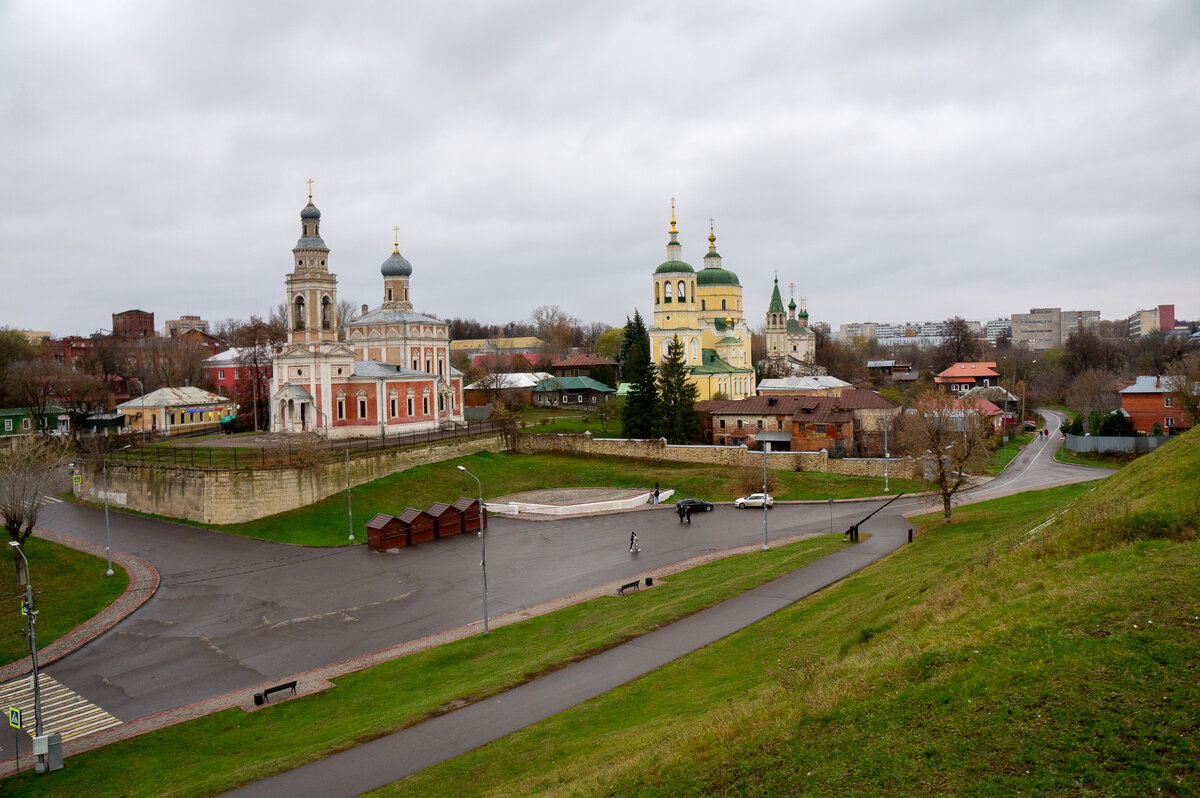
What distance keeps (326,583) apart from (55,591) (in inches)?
409

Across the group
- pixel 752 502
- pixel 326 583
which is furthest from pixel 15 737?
pixel 752 502

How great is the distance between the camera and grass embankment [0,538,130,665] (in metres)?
25.8

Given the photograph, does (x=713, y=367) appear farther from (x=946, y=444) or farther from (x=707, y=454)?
(x=946, y=444)

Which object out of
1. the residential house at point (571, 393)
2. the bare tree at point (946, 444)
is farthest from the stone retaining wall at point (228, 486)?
the residential house at point (571, 393)

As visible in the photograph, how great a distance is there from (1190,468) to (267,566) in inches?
1297

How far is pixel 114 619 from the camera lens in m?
27.7

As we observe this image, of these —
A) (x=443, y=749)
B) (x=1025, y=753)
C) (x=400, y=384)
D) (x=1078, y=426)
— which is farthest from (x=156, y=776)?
(x=1078, y=426)

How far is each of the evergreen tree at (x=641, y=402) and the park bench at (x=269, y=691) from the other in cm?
3908

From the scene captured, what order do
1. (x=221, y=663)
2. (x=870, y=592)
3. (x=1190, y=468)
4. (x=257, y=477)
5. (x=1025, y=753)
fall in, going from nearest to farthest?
1. (x=1025, y=753)
2. (x=1190, y=468)
3. (x=870, y=592)
4. (x=221, y=663)
5. (x=257, y=477)

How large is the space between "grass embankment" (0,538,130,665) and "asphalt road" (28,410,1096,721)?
4.13ft

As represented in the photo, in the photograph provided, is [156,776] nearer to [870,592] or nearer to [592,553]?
[870,592]

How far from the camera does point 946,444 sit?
34.6 meters

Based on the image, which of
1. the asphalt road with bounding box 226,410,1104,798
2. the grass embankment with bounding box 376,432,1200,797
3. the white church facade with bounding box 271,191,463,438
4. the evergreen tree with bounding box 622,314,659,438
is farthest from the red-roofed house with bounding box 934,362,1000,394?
the grass embankment with bounding box 376,432,1200,797

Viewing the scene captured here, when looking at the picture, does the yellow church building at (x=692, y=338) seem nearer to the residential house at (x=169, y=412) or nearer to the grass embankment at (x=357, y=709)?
the residential house at (x=169, y=412)
